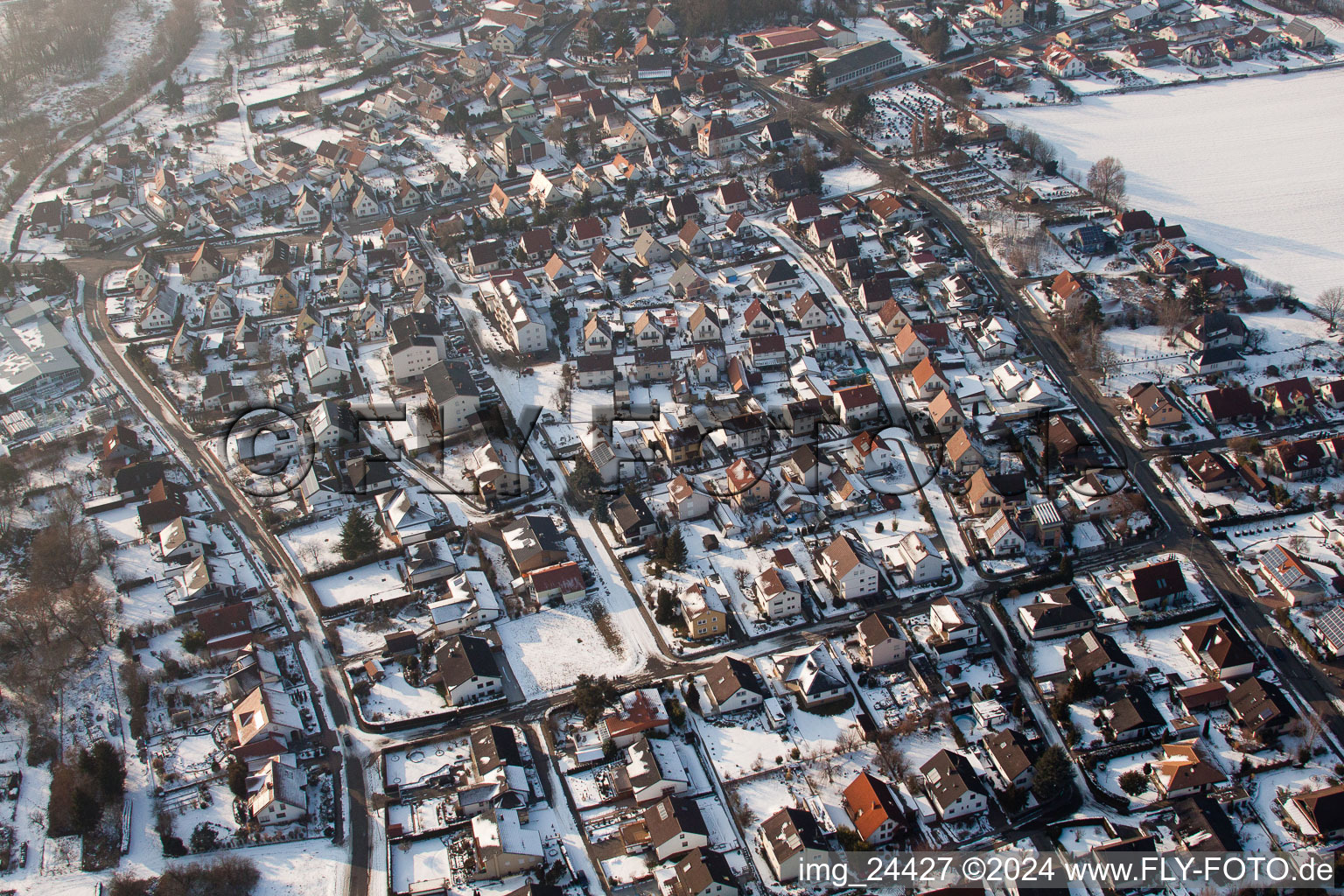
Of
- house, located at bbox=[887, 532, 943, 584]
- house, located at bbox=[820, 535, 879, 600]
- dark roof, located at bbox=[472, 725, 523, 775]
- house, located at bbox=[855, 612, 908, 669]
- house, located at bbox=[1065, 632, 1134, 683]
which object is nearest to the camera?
dark roof, located at bbox=[472, 725, 523, 775]

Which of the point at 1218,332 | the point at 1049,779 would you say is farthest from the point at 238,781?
the point at 1218,332

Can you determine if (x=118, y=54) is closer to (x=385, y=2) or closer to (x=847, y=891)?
(x=385, y=2)

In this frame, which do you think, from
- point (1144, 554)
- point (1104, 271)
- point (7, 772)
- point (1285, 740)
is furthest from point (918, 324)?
point (7, 772)

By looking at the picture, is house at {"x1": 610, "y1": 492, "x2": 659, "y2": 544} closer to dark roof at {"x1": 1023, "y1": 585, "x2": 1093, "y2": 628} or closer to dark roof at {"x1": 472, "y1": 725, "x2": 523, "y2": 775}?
dark roof at {"x1": 472, "y1": 725, "x2": 523, "y2": 775}

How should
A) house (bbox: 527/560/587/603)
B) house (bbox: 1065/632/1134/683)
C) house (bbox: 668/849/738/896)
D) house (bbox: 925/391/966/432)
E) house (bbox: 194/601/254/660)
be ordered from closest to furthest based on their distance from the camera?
house (bbox: 668/849/738/896), house (bbox: 1065/632/1134/683), house (bbox: 194/601/254/660), house (bbox: 527/560/587/603), house (bbox: 925/391/966/432)

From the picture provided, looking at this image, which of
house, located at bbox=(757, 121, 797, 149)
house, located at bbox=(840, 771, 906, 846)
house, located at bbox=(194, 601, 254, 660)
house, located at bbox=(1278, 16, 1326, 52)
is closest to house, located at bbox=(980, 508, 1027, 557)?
house, located at bbox=(840, 771, 906, 846)

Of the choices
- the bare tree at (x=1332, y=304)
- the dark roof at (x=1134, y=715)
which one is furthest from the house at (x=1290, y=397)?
the dark roof at (x=1134, y=715)

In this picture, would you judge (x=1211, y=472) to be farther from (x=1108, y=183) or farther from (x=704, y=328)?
(x=1108, y=183)

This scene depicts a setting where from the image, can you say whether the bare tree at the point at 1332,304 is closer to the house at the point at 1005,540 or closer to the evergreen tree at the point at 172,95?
the house at the point at 1005,540
